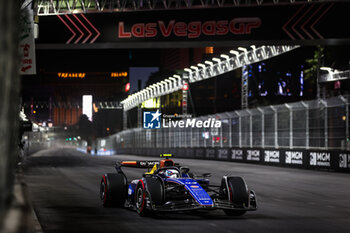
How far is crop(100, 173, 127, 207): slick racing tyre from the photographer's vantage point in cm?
1259

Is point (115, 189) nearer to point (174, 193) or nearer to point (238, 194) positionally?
point (174, 193)

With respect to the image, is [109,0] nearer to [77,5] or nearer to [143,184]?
[77,5]

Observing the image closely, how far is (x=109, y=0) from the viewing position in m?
23.5

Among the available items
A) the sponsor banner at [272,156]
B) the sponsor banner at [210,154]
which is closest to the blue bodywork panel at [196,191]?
the sponsor banner at [272,156]

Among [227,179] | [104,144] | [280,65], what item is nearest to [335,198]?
[227,179]

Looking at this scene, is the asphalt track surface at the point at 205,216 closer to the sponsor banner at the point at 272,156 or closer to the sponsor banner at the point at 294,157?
the sponsor banner at the point at 294,157

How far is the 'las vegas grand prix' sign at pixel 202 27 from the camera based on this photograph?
22234mm

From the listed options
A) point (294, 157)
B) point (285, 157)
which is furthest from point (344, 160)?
point (285, 157)

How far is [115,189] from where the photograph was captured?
41.5 ft

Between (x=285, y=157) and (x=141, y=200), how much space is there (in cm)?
2306

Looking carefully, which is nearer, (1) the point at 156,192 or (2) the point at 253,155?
(1) the point at 156,192

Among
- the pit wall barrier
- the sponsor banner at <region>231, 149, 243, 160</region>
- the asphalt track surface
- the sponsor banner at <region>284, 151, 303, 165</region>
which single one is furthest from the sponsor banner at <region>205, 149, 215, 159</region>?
the asphalt track surface

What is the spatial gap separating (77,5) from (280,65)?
4207 inches

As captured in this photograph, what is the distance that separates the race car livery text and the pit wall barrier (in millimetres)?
8377
